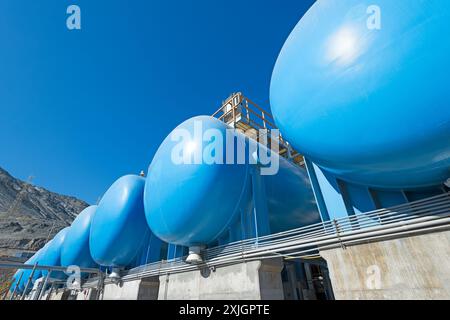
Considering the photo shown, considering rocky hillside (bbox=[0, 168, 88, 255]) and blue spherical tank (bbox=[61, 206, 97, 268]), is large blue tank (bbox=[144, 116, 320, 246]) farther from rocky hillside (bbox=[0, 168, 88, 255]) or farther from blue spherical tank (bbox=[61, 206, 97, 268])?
rocky hillside (bbox=[0, 168, 88, 255])

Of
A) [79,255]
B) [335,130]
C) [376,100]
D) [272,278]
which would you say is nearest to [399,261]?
[335,130]

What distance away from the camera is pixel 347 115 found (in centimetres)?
423

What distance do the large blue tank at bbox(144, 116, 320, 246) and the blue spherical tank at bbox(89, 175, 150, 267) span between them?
3.16 metres

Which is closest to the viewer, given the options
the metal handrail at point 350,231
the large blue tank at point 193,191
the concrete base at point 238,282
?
the metal handrail at point 350,231

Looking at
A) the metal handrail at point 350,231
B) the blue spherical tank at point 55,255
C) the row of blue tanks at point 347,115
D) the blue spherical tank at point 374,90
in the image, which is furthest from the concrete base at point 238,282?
the blue spherical tank at point 55,255

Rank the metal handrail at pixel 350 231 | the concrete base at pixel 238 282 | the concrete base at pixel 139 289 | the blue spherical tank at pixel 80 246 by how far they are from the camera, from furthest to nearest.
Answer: the blue spherical tank at pixel 80 246
the concrete base at pixel 139 289
the concrete base at pixel 238 282
the metal handrail at pixel 350 231

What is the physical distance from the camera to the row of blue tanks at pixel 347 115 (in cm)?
354

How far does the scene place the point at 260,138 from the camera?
12.6 meters

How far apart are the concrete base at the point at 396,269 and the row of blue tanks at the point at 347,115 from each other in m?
1.33

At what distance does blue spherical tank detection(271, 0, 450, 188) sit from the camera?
3479 millimetres

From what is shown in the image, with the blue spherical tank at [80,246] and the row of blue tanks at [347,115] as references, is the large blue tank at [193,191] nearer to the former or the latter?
the row of blue tanks at [347,115]

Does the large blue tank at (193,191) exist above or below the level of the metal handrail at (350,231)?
above

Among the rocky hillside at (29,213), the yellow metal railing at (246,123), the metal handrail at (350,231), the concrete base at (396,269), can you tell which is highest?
the rocky hillside at (29,213)

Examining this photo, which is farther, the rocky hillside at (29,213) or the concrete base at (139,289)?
the rocky hillside at (29,213)
